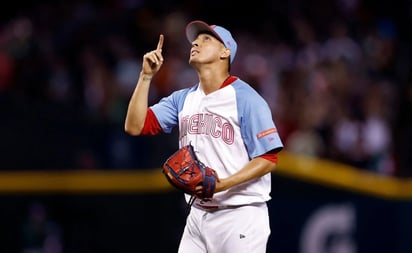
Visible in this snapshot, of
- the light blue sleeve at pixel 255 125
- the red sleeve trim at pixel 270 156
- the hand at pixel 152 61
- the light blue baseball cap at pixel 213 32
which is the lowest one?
the red sleeve trim at pixel 270 156

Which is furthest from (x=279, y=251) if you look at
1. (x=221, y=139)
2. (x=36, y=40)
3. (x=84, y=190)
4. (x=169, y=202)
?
(x=36, y=40)

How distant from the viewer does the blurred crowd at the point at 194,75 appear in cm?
1106

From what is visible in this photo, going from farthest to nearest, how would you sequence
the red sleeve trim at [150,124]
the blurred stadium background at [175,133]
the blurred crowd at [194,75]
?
the blurred crowd at [194,75]
the blurred stadium background at [175,133]
the red sleeve trim at [150,124]

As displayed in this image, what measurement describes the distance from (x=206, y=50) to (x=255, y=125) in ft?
1.84

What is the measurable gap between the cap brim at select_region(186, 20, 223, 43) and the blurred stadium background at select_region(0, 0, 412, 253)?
3.76 m

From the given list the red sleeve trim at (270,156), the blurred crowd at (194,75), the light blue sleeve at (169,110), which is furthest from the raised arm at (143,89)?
the blurred crowd at (194,75)

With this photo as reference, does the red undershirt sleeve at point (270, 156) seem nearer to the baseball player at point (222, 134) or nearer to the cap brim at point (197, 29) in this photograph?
the baseball player at point (222, 134)

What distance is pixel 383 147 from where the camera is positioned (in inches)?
426

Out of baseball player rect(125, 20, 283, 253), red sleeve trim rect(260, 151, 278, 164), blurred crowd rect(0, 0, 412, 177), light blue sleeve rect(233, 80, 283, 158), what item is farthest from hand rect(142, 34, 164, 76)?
blurred crowd rect(0, 0, 412, 177)

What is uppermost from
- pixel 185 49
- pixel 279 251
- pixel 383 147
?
pixel 185 49

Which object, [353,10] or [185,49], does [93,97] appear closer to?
[185,49]

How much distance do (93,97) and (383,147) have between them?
164 inches

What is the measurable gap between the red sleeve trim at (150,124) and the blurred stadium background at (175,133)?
382cm

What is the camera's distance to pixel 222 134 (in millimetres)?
6734
